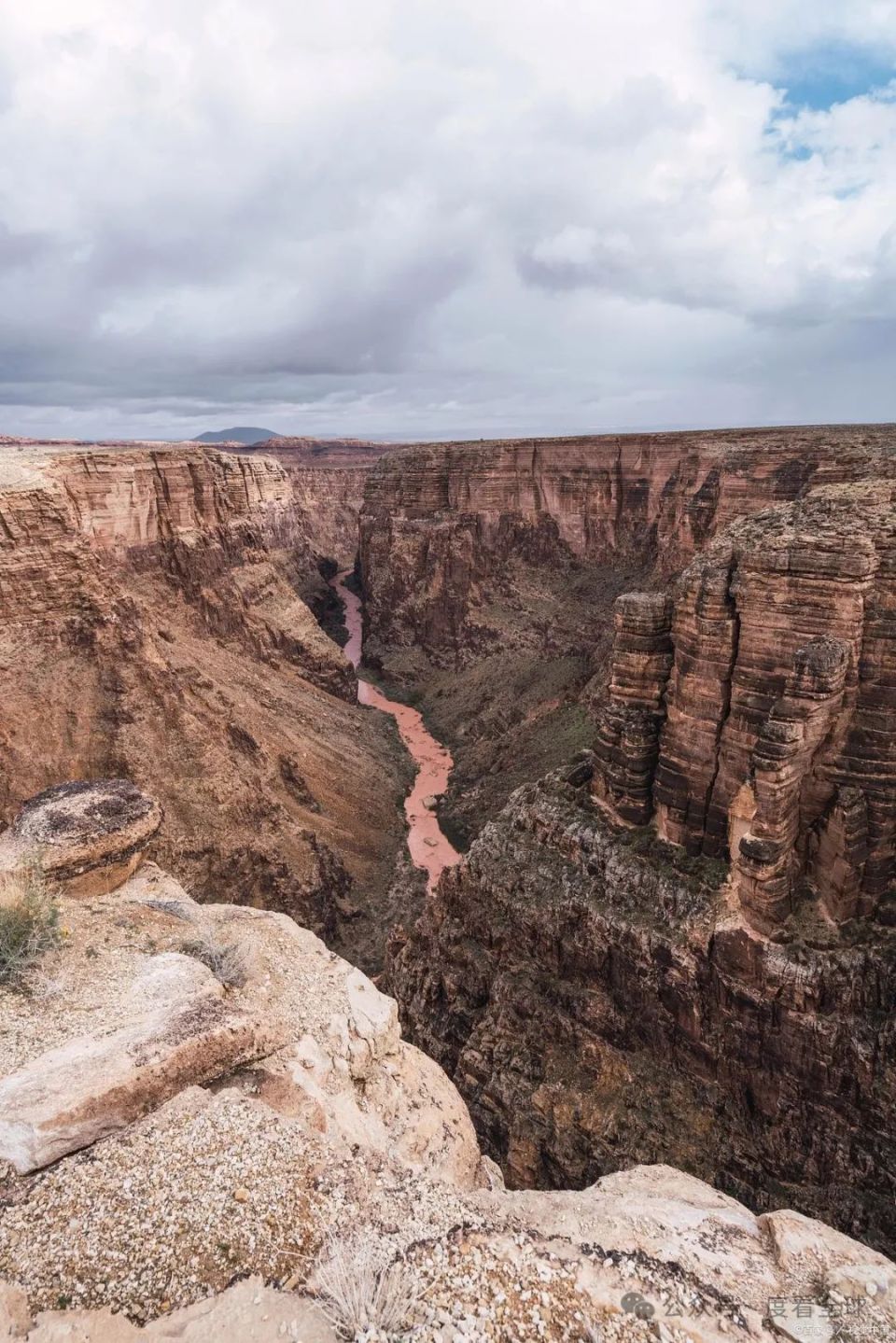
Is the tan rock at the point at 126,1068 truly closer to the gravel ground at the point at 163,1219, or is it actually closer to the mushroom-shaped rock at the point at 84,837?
the gravel ground at the point at 163,1219

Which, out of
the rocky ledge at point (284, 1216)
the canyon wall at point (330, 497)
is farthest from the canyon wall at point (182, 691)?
the canyon wall at point (330, 497)

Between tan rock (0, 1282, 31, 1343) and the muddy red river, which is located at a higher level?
tan rock (0, 1282, 31, 1343)

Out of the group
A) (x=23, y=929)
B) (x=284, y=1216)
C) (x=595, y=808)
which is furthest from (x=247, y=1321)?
(x=595, y=808)

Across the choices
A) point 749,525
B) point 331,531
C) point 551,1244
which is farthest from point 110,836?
point 331,531

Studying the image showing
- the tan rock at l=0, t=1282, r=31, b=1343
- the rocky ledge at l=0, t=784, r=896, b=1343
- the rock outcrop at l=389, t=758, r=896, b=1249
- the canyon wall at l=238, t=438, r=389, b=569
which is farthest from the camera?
the canyon wall at l=238, t=438, r=389, b=569

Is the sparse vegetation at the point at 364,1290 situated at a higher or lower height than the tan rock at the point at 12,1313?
lower

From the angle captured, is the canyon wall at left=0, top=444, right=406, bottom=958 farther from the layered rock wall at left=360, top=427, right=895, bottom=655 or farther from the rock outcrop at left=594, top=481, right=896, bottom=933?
the layered rock wall at left=360, top=427, right=895, bottom=655

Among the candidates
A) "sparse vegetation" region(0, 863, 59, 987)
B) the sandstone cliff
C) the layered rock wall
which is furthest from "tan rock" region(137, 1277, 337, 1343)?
the layered rock wall
